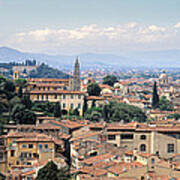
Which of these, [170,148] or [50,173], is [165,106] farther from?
[50,173]

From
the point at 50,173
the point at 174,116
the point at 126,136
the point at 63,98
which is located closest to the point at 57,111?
the point at 63,98

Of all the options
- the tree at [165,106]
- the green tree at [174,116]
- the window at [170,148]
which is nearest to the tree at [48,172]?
the window at [170,148]

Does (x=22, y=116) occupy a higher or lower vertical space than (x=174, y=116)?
higher

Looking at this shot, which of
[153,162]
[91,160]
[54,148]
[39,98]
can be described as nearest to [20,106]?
[39,98]

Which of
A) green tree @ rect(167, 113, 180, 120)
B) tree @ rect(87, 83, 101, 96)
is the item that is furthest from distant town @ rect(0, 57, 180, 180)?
green tree @ rect(167, 113, 180, 120)

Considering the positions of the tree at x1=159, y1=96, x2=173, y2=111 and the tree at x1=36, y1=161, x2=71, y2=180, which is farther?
the tree at x1=159, y1=96, x2=173, y2=111

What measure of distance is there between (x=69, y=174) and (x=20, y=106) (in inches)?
596

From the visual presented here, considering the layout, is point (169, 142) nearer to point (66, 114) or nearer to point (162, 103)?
point (66, 114)

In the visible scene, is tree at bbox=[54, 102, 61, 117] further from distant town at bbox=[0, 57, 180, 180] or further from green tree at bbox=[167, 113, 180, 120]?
green tree at bbox=[167, 113, 180, 120]

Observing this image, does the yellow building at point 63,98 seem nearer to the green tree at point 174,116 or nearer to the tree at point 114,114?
the tree at point 114,114

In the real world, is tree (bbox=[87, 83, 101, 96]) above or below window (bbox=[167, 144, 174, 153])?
above

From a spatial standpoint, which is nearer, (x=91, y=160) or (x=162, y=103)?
(x=91, y=160)

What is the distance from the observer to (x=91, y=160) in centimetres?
2766

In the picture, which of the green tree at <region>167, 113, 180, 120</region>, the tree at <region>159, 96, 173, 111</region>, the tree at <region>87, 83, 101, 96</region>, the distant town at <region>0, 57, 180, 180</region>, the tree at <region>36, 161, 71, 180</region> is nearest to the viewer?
the tree at <region>36, 161, 71, 180</region>
